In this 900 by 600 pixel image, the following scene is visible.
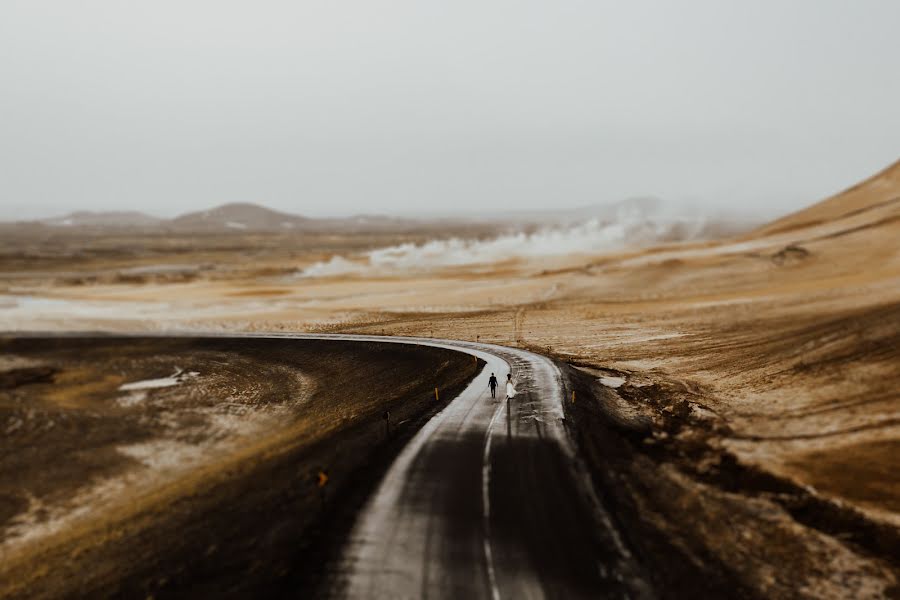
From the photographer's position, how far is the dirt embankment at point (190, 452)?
530 inches

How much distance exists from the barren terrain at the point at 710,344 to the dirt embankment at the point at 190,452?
26.8ft

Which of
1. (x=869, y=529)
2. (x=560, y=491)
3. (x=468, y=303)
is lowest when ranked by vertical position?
(x=869, y=529)

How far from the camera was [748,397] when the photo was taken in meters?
25.3

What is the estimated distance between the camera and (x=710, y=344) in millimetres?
35938

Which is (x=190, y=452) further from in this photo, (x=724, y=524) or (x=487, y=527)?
(x=724, y=524)

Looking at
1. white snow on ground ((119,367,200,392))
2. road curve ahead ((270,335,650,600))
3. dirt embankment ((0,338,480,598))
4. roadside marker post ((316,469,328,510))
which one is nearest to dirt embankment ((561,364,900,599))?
road curve ahead ((270,335,650,600))

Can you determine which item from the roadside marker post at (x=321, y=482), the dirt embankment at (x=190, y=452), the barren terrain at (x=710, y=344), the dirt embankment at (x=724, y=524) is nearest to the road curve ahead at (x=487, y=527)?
the dirt embankment at (x=724, y=524)

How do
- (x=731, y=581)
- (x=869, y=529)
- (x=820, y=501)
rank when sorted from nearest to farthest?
1. (x=731, y=581)
2. (x=869, y=529)
3. (x=820, y=501)

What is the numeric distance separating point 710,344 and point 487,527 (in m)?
28.7

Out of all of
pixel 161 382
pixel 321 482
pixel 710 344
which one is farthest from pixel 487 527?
pixel 161 382

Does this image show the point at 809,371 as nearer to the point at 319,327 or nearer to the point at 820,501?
the point at 820,501

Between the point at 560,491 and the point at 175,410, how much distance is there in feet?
81.1

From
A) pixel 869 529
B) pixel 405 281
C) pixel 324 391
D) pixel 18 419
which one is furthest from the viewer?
pixel 405 281

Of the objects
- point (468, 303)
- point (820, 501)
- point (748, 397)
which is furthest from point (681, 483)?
point (468, 303)
